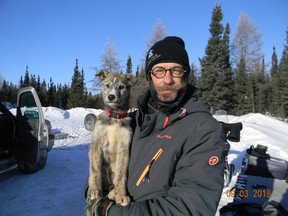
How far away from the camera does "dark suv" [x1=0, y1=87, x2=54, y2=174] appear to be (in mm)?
7059

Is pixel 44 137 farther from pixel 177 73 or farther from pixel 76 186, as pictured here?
pixel 177 73

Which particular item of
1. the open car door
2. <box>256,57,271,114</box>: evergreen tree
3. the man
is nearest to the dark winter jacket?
the man

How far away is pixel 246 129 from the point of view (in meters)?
13.5

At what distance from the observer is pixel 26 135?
711cm

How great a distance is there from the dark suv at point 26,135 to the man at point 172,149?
5064 millimetres

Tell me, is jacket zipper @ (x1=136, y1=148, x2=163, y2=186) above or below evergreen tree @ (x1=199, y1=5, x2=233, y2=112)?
below

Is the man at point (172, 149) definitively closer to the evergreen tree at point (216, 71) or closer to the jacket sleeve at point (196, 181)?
the jacket sleeve at point (196, 181)

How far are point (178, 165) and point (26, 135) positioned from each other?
19.0 feet

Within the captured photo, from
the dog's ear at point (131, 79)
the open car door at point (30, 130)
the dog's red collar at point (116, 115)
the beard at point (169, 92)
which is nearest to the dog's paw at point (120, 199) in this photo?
the beard at point (169, 92)

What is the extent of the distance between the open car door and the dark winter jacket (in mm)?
5126

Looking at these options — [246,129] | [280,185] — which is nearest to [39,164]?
[280,185]

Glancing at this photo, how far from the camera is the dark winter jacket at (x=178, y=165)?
1936mm

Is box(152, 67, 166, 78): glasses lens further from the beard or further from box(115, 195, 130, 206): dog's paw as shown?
box(115, 195, 130, 206): dog's paw

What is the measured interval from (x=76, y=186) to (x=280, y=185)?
478cm
